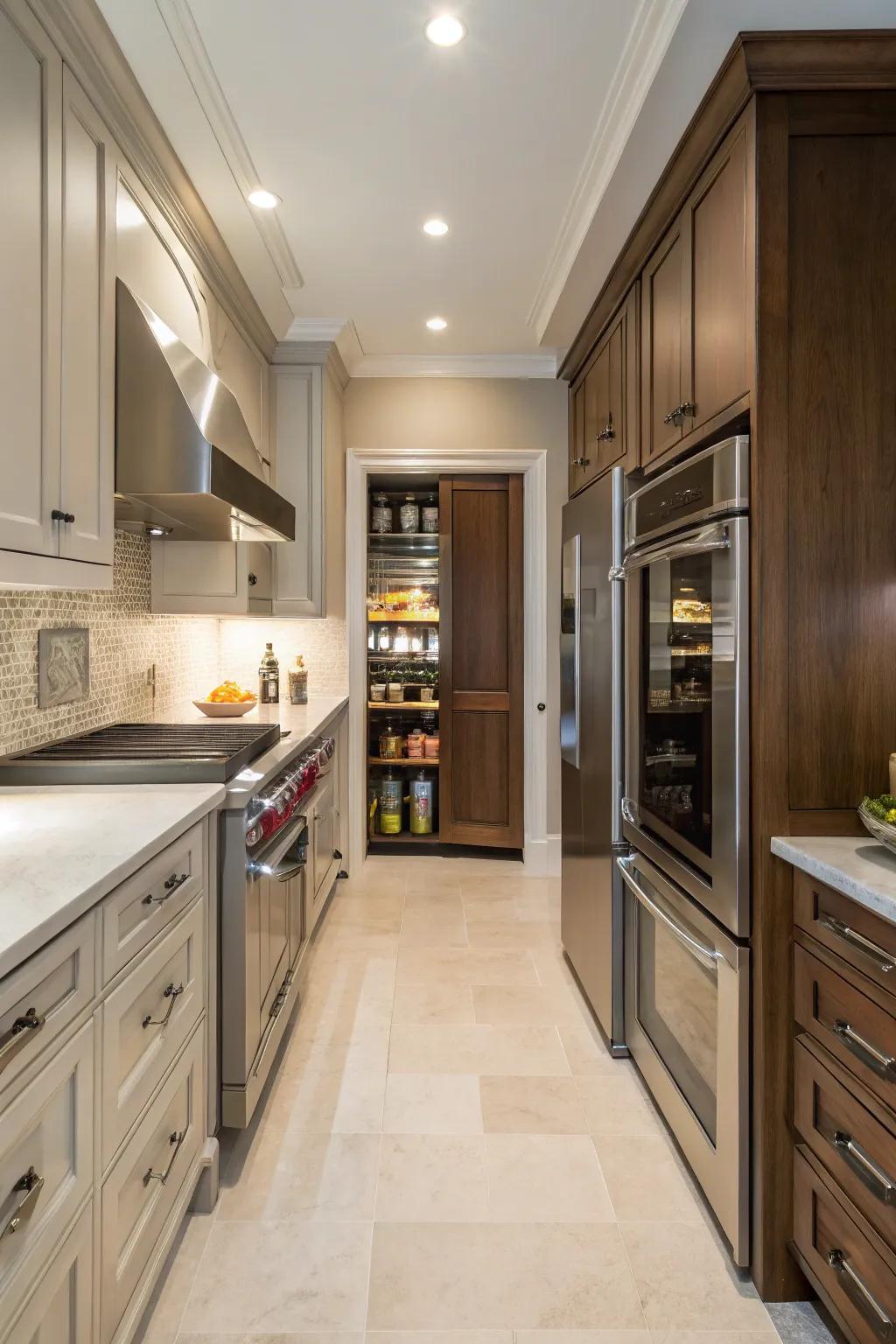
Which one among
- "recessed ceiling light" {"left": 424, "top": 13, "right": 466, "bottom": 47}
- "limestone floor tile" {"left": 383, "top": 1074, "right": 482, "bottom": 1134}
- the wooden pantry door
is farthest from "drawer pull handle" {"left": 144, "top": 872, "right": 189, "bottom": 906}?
the wooden pantry door

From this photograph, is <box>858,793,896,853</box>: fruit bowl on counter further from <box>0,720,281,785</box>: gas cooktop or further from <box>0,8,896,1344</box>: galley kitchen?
<box>0,720,281,785</box>: gas cooktop

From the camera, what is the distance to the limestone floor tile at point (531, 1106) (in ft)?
6.64

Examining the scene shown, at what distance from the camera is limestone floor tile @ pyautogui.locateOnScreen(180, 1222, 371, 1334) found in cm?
144

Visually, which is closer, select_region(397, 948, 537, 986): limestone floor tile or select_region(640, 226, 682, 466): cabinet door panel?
select_region(640, 226, 682, 466): cabinet door panel

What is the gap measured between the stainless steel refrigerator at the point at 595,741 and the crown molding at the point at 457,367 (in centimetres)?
150

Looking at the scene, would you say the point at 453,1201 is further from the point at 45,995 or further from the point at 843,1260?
the point at 45,995

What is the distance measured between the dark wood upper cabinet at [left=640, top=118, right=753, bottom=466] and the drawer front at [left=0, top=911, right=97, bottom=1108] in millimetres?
1546

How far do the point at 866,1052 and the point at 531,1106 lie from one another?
3.72ft

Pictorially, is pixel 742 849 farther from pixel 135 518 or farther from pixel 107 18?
pixel 107 18

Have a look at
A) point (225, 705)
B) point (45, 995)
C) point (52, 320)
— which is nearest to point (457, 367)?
point (225, 705)

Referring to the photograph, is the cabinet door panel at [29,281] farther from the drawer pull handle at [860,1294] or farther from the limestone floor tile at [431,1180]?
the drawer pull handle at [860,1294]

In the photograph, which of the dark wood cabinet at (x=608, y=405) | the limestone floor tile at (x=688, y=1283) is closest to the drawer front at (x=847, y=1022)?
the limestone floor tile at (x=688, y=1283)

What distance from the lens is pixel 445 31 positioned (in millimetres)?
1740

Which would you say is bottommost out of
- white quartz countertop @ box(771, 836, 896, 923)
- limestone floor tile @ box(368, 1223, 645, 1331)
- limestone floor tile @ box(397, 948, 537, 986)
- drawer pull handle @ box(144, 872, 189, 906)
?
limestone floor tile @ box(368, 1223, 645, 1331)
